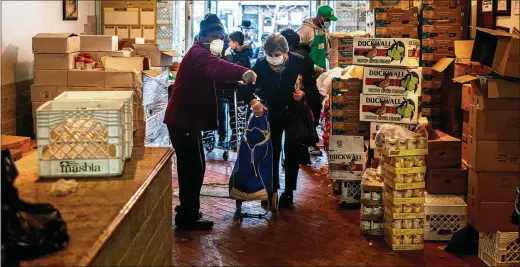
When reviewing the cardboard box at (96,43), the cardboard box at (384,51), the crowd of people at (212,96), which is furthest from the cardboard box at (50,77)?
the cardboard box at (384,51)

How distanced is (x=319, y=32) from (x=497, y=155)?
4.72m

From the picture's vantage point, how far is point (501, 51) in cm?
481

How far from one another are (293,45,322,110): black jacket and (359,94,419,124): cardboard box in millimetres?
583

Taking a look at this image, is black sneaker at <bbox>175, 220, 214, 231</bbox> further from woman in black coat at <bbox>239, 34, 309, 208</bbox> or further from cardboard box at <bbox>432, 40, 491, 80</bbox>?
cardboard box at <bbox>432, 40, 491, 80</bbox>

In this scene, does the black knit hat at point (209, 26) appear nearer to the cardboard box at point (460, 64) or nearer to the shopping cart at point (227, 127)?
the cardboard box at point (460, 64)

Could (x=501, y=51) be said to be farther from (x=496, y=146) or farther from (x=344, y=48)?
(x=344, y=48)

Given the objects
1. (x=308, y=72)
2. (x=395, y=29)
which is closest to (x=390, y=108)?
(x=308, y=72)

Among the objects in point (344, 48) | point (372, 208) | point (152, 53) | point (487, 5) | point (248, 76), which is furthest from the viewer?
point (344, 48)

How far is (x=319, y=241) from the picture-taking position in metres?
5.40

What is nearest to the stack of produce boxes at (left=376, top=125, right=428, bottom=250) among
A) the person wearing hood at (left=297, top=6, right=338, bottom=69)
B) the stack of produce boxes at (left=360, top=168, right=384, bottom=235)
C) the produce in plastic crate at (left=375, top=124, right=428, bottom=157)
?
the produce in plastic crate at (left=375, top=124, right=428, bottom=157)

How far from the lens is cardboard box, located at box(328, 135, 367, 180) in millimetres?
6324

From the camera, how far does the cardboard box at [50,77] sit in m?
5.76

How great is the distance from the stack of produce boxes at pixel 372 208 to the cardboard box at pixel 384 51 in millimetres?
1178

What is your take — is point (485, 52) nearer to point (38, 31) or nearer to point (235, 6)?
point (38, 31)
